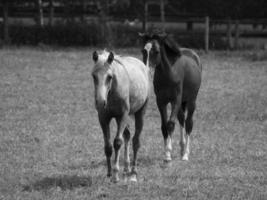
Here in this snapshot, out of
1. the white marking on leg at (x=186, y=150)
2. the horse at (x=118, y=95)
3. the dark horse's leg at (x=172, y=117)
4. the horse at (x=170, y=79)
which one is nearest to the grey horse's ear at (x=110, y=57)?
the horse at (x=118, y=95)

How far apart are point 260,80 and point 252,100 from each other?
15.6 ft

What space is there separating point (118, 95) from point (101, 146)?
3084 millimetres

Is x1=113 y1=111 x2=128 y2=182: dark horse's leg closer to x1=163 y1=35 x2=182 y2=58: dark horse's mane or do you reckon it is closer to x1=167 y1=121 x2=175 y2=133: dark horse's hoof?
x1=167 y1=121 x2=175 y2=133: dark horse's hoof

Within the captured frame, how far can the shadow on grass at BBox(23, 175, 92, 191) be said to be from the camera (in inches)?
344

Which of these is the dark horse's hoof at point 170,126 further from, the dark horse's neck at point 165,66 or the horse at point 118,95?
the horse at point 118,95

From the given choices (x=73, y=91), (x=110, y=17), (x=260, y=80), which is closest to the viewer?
(x=73, y=91)

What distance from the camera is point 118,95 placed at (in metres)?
8.89

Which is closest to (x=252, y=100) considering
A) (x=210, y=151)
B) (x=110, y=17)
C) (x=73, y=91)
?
(x=73, y=91)

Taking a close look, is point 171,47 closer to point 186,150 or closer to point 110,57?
point 186,150

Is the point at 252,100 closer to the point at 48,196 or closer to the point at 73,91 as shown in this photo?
the point at 73,91

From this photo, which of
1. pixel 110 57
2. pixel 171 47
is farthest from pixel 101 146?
pixel 110 57

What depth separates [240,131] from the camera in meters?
13.5

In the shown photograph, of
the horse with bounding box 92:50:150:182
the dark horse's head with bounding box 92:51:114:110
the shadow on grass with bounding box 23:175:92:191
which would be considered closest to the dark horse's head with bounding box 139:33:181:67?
the horse with bounding box 92:50:150:182

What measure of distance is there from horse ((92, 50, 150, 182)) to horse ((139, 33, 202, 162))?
1.61 feet
